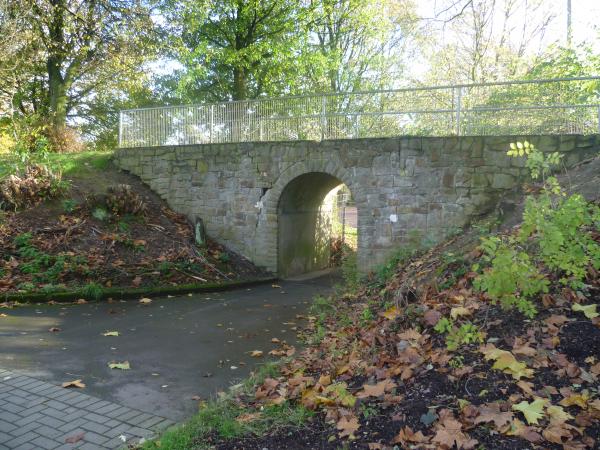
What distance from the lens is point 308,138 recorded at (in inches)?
467

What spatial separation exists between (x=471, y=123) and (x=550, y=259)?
670cm

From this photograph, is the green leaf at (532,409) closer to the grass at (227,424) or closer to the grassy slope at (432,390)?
the grassy slope at (432,390)

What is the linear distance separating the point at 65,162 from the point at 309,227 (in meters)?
7.19

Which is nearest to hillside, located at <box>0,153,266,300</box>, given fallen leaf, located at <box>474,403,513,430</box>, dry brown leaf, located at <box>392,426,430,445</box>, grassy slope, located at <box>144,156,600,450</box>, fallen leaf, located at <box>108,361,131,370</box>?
fallen leaf, located at <box>108,361,131,370</box>

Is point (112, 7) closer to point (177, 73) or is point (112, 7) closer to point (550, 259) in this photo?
point (177, 73)

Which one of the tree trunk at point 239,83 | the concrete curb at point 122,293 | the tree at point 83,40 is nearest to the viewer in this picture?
the concrete curb at point 122,293

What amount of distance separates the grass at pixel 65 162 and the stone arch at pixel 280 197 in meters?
5.43

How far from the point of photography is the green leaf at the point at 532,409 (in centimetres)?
272

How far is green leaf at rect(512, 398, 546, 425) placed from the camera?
2.72 metres

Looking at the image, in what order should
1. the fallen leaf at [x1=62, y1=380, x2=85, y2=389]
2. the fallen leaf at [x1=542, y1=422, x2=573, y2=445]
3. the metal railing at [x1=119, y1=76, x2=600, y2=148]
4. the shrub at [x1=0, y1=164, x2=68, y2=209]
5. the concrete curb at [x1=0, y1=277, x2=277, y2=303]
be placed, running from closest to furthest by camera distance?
1. the fallen leaf at [x1=542, y1=422, x2=573, y2=445]
2. the fallen leaf at [x1=62, y1=380, x2=85, y2=389]
3. the concrete curb at [x1=0, y1=277, x2=277, y2=303]
4. the metal railing at [x1=119, y1=76, x2=600, y2=148]
5. the shrub at [x1=0, y1=164, x2=68, y2=209]

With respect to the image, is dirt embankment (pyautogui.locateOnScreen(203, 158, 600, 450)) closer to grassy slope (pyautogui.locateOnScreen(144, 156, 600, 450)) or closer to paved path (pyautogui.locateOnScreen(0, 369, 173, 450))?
grassy slope (pyautogui.locateOnScreen(144, 156, 600, 450))

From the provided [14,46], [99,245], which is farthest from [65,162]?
[99,245]

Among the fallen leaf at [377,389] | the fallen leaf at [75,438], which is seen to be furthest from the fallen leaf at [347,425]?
the fallen leaf at [75,438]

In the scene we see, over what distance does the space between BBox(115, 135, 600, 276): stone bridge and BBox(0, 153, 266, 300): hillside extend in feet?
2.24
